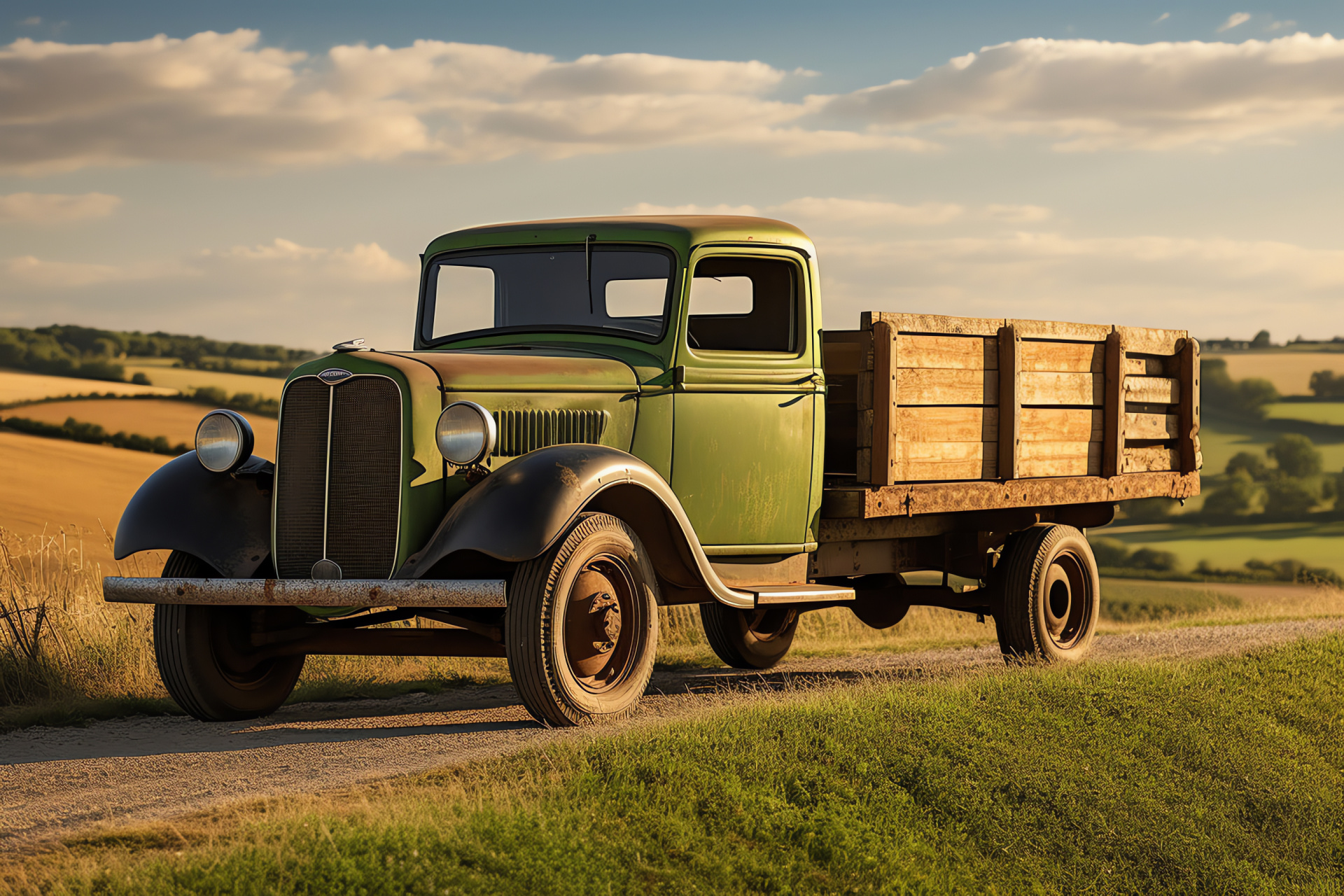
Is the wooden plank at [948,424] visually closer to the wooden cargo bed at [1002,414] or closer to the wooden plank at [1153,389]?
the wooden cargo bed at [1002,414]

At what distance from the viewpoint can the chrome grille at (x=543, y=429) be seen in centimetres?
657

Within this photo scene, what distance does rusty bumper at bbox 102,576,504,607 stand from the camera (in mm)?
5758

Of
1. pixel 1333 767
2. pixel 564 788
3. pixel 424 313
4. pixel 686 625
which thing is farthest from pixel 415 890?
pixel 686 625

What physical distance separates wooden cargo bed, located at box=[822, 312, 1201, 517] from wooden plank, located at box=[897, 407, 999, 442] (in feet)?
0.03

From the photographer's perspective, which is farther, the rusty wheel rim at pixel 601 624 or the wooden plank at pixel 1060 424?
the wooden plank at pixel 1060 424

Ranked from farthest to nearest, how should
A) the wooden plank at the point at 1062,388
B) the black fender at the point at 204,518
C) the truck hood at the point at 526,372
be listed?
the wooden plank at the point at 1062,388, the black fender at the point at 204,518, the truck hood at the point at 526,372

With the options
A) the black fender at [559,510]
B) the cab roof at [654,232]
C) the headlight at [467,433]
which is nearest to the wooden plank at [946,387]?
the cab roof at [654,232]

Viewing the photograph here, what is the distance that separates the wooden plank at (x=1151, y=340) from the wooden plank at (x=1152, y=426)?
0.48 meters

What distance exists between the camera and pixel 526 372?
664 cm

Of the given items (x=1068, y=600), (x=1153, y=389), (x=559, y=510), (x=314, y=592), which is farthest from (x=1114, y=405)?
(x=314, y=592)

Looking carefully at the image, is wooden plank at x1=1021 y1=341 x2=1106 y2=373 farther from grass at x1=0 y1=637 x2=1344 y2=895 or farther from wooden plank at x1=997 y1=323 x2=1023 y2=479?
grass at x1=0 y1=637 x2=1344 y2=895

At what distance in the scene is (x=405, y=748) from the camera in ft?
19.4

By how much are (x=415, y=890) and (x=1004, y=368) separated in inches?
229

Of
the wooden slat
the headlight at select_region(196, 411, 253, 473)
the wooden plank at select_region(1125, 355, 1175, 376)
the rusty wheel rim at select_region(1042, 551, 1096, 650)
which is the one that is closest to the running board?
the wooden slat
